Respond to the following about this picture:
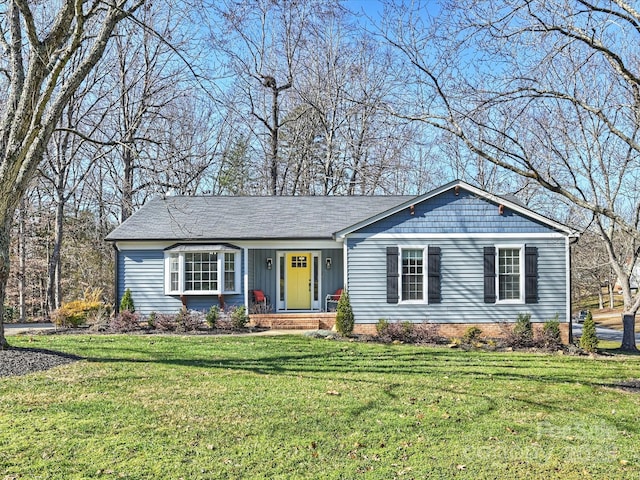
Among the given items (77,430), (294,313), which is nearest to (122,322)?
(294,313)

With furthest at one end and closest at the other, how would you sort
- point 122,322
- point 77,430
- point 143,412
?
point 122,322, point 143,412, point 77,430

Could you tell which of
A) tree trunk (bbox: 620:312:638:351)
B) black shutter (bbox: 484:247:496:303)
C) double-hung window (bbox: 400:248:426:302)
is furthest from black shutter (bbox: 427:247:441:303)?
tree trunk (bbox: 620:312:638:351)

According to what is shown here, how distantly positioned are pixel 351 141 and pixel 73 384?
68.2 feet

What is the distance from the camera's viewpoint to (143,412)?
6391mm

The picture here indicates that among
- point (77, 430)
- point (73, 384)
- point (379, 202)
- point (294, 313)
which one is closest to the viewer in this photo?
point (77, 430)

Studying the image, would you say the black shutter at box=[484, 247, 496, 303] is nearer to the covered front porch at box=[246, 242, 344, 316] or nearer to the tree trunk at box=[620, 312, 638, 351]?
the tree trunk at box=[620, 312, 638, 351]

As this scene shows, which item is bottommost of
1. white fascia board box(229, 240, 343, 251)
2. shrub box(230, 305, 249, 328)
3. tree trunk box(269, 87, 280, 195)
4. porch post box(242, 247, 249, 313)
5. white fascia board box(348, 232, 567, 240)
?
shrub box(230, 305, 249, 328)

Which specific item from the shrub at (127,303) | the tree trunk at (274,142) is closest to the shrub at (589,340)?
the shrub at (127,303)

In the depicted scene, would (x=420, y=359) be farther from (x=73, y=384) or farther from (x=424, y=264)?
(x=73, y=384)

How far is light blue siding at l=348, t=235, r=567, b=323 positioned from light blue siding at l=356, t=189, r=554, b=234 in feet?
0.93

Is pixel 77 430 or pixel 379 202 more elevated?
pixel 379 202

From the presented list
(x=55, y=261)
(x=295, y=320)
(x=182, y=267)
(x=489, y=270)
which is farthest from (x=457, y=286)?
(x=55, y=261)

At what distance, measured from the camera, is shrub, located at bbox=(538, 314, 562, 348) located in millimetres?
13422

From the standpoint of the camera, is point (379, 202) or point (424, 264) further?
point (379, 202)
